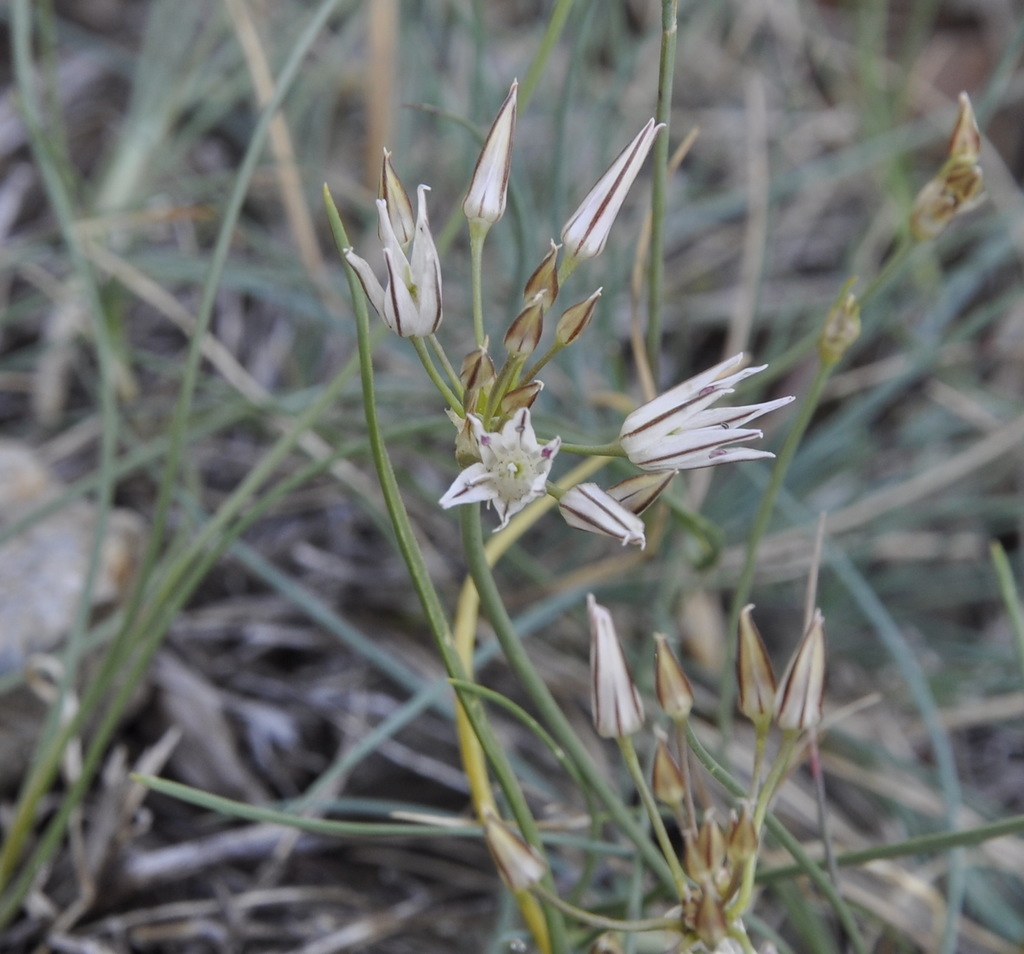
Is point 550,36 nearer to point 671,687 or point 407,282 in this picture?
point 407,282

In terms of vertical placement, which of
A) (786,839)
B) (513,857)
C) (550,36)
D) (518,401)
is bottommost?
(786,839)

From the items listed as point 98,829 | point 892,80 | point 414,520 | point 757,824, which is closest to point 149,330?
point 414,520

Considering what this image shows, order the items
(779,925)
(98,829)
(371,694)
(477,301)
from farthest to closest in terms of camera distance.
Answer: (371,694), (779,925), (98,829), (477,301)

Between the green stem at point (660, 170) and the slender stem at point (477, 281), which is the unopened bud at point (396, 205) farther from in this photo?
the green stem at point (660, 170)

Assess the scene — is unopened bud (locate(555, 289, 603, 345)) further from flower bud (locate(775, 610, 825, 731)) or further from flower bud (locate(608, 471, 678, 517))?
flower bud (locate(775, 610, 825, 731))

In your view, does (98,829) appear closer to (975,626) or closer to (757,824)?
(757,824)

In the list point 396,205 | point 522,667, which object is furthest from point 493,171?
point 522,667
